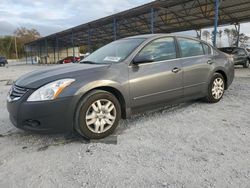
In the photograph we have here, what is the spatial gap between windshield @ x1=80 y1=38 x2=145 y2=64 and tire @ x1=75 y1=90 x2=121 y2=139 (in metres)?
0.69

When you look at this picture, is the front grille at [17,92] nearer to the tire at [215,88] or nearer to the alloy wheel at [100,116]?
the alloy wheel at [100,116]

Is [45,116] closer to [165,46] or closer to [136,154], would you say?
[136,154]

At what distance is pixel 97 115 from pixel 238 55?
1431 centimetres

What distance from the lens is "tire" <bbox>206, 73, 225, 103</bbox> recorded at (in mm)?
4926

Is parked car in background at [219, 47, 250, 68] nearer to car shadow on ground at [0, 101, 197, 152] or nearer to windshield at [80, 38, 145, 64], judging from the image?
windshield at [80, 38, 145, 64]

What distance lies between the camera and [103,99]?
3.32 m

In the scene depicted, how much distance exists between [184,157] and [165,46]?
84.8 inches

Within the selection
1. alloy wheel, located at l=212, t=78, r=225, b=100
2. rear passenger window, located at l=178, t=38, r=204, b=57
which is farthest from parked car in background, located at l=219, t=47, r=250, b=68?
rear passenger window, located at l=178, t=38, r=204, b=57

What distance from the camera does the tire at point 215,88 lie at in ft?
16.2

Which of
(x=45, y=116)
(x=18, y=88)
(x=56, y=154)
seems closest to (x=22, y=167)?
(x=56, y=154)

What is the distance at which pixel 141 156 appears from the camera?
2781 mm

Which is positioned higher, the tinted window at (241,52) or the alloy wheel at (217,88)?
the tinted window at (241,52)

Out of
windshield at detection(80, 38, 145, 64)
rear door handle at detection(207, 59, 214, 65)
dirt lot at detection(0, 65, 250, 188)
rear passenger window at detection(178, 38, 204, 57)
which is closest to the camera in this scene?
dirt lot at detection(0, 65, 250, 188)

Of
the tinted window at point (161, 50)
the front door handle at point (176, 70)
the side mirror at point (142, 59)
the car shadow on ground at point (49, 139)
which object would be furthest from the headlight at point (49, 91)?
the front door handle at point (176, 70)
